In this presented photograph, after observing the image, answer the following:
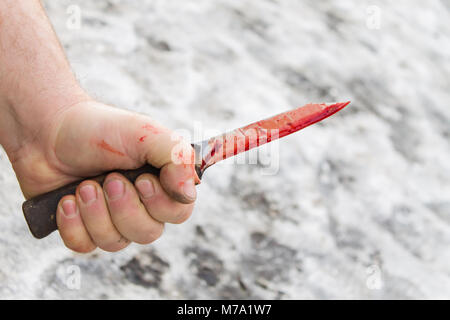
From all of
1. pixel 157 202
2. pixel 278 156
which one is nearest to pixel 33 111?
Result: pixel 157 202

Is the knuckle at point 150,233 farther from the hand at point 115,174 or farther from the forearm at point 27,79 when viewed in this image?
the forearm at point 27,79

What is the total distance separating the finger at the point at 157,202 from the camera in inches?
29.8

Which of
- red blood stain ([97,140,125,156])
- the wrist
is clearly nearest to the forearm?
the wrist

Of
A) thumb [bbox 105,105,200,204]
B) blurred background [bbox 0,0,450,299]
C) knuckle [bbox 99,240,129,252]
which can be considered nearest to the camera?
thumb [bbox 105,105,200,204]

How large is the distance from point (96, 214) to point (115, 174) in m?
0.07

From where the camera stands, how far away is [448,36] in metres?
2.01

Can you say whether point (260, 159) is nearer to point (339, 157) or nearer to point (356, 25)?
point (339, 157)

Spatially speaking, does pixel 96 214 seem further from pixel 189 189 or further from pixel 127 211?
pixel 189 189

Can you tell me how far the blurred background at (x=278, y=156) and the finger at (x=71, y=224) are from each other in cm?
24

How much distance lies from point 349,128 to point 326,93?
0.16 metres

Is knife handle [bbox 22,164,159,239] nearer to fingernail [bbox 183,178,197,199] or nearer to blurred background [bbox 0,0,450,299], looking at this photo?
fingernail [bbox 183,178,197,199]

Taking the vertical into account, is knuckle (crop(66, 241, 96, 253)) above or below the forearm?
below

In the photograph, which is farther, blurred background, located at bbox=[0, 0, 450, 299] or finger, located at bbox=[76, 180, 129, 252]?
blurred background, located at bbox=[0, 0, 450, 299]

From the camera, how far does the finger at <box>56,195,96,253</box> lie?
0.76m
